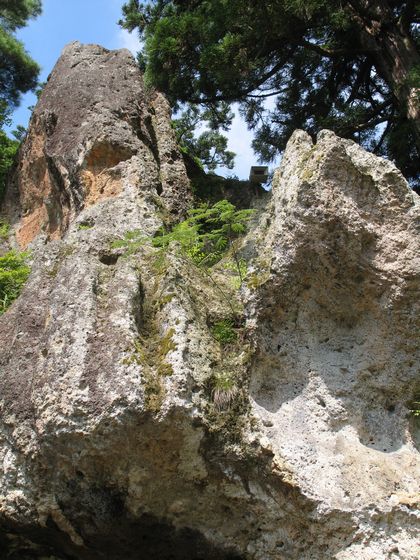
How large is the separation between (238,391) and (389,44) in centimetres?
643

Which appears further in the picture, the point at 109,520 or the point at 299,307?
the point at 299,307

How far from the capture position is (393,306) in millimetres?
4539

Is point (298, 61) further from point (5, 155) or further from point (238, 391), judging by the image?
point (238, 391)

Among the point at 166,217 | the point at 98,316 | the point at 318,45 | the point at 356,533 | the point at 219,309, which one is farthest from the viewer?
the point at 318,45

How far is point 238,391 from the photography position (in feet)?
14.0

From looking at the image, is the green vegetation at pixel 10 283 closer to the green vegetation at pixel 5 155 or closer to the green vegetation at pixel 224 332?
the green vegetation at pixel 224 332

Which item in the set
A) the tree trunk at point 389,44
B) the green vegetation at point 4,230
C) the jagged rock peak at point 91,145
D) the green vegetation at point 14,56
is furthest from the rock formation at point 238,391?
the green vegetation at point 14,56

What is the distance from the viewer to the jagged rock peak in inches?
281


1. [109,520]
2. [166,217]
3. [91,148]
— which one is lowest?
[109,520]

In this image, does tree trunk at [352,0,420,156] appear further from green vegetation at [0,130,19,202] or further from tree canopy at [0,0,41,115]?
tree canopy at [0,0,41,115]

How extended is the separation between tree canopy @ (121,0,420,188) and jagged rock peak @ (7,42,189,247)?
88cm

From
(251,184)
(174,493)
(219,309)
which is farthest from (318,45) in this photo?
(174,493)

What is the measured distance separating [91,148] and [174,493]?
14.7 feet

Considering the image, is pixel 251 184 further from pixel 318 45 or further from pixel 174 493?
pixel 174 493
